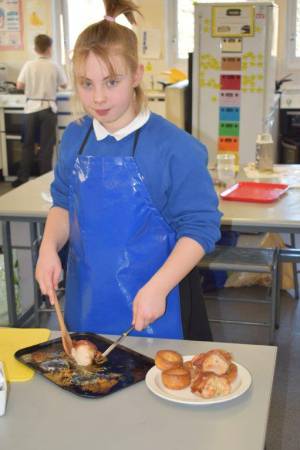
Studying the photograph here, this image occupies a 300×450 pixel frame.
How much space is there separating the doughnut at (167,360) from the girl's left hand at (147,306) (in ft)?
0.22

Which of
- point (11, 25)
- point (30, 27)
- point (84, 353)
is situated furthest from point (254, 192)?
point (11, 25)

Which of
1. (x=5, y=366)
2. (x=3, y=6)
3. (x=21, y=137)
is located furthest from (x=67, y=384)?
(x=3, y=6)

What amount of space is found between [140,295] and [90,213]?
0.27 metres

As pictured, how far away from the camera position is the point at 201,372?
3.70 feet

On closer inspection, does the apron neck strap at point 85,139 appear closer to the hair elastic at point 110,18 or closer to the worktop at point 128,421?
the hair elastic at point 110,18

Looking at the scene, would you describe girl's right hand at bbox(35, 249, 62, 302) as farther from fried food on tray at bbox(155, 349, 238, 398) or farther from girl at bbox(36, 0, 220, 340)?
fried food on tray at bbox(155, 349, 238, 398)

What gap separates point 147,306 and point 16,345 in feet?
1.02

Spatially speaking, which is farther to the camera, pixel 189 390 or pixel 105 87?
pixel 105 87

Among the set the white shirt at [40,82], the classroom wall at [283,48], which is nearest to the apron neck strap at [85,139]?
the white shirt at [40,82]

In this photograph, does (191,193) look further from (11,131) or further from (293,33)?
(11,131)

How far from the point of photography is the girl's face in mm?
1292

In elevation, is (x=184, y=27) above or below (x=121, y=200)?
above

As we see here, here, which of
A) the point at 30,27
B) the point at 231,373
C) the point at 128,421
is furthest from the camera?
the point at 30,27

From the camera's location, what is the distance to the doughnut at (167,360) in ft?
3.81
